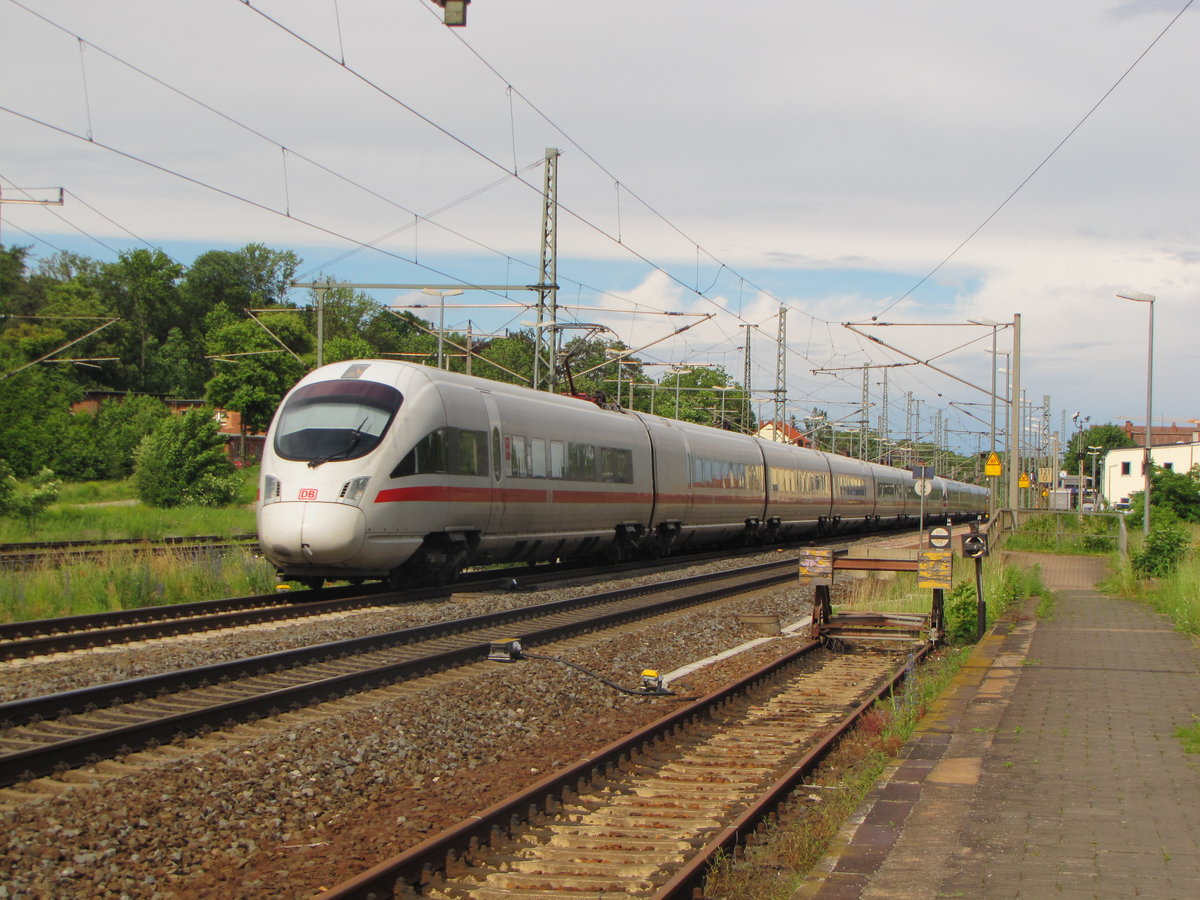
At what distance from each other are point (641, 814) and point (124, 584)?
34.4ft

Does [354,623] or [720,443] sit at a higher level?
[720,443]

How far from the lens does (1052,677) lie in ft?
35.7

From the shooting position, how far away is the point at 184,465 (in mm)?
35844

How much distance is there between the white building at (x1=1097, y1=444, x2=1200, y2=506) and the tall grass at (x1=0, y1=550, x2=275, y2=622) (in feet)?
274

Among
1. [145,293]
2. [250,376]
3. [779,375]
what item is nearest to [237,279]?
[145,293]

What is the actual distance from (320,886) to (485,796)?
66.4 inches

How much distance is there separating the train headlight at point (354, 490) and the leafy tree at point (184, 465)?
22.7 m

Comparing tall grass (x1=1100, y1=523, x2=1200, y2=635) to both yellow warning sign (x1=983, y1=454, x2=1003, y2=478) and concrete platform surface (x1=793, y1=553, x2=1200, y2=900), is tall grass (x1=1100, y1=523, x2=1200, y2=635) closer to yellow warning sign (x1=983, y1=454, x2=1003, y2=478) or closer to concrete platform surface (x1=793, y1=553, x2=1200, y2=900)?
concrete platform surface (x1=793, y1=553, x2=1200, y2=900)

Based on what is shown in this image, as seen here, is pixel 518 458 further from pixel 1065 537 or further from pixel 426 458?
pixel 1065 537

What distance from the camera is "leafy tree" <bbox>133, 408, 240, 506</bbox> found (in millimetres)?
35594

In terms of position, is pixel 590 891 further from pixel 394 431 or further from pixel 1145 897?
pixel 394 431

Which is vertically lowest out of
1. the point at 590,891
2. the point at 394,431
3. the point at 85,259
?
the point at 590,891

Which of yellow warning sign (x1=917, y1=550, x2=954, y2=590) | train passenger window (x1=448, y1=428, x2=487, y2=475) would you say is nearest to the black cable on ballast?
yellow warning sign (x1=917, y1=550, x2=954, y2=590)

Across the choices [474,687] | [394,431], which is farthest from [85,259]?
[474,687]
